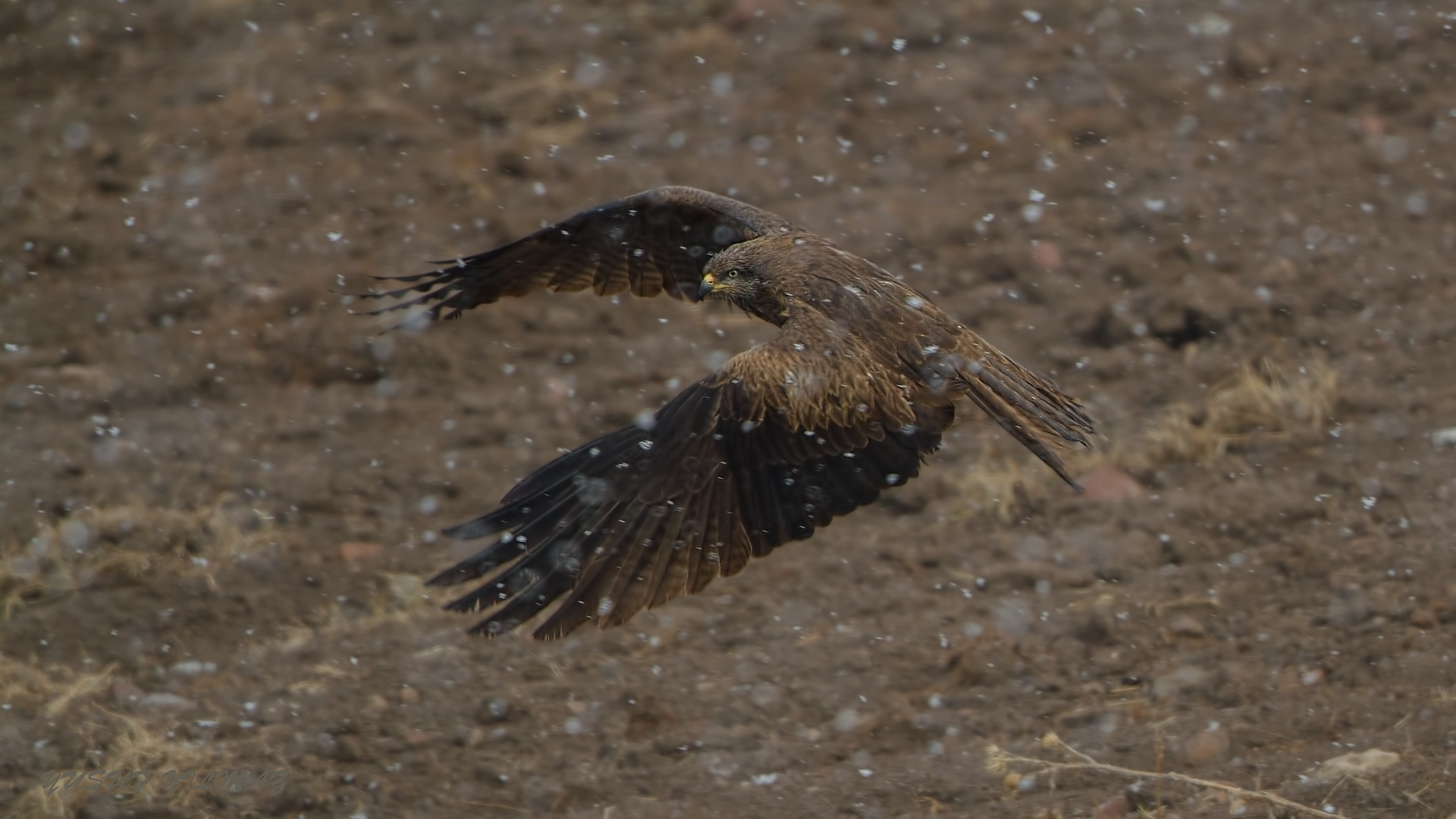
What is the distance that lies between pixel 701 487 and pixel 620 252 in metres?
1.55

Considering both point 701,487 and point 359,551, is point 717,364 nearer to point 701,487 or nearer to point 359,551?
point 359,551

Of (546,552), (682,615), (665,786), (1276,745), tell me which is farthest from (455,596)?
(1276,745)

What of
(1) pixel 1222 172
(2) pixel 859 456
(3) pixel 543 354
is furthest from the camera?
(1) pixel 1222 172

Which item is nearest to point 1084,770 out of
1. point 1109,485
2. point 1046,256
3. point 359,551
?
point 1109,485

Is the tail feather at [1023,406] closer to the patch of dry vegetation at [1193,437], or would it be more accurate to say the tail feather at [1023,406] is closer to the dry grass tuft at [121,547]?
the patch of dry vegetation at [1193,437]

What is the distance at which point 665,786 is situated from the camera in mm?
5383

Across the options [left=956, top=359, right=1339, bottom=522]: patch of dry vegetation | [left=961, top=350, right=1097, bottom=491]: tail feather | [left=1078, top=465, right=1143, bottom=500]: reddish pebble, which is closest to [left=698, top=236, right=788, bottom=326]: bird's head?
[left=961, top=350, right=1097, bottom=491]: tail feather

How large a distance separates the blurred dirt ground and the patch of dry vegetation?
2cm

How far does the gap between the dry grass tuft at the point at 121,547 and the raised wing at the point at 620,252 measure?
1.37m

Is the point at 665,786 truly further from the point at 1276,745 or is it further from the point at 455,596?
the point at 1276,745

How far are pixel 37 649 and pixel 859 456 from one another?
325 centimetres

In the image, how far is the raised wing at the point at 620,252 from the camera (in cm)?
599

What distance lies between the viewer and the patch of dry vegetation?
6707mm

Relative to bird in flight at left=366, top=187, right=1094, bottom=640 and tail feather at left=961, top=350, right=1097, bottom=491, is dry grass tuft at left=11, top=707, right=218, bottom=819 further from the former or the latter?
tail feather at left=961, top=350, right=1097, bottom=491
